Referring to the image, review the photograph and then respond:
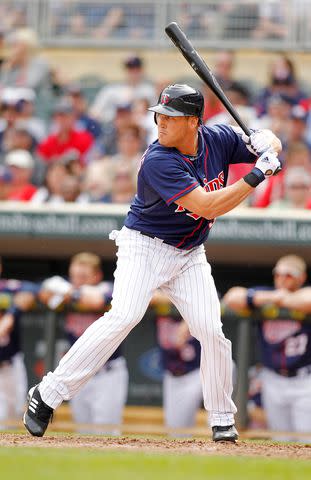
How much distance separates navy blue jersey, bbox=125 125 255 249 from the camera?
513cm

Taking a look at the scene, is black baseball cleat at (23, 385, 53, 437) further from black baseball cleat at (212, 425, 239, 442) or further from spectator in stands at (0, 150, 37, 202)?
spectator in stands at (0, 150, 37, 202)

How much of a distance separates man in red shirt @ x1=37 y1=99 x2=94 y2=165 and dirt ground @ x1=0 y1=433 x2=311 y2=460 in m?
5.25

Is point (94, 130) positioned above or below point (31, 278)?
above

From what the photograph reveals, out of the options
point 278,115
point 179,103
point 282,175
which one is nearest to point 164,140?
point 179,103

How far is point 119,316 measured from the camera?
521 cm

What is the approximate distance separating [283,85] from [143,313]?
589 centimetres

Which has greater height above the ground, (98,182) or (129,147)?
(129,147)

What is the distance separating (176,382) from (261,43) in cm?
522

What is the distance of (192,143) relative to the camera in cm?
531

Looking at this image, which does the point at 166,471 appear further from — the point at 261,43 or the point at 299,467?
the point at 261,43

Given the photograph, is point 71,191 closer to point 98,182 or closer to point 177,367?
point 98,182

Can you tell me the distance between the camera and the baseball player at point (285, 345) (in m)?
7.61

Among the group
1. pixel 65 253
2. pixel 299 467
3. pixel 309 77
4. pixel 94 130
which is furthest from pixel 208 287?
pixel 309 77

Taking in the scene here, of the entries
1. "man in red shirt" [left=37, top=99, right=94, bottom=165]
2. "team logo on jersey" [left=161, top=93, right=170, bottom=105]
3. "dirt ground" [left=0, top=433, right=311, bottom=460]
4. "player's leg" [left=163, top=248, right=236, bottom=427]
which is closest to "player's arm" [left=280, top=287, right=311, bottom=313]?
"dirt ground" [left=0, top=433, right=311, bottom=460]
